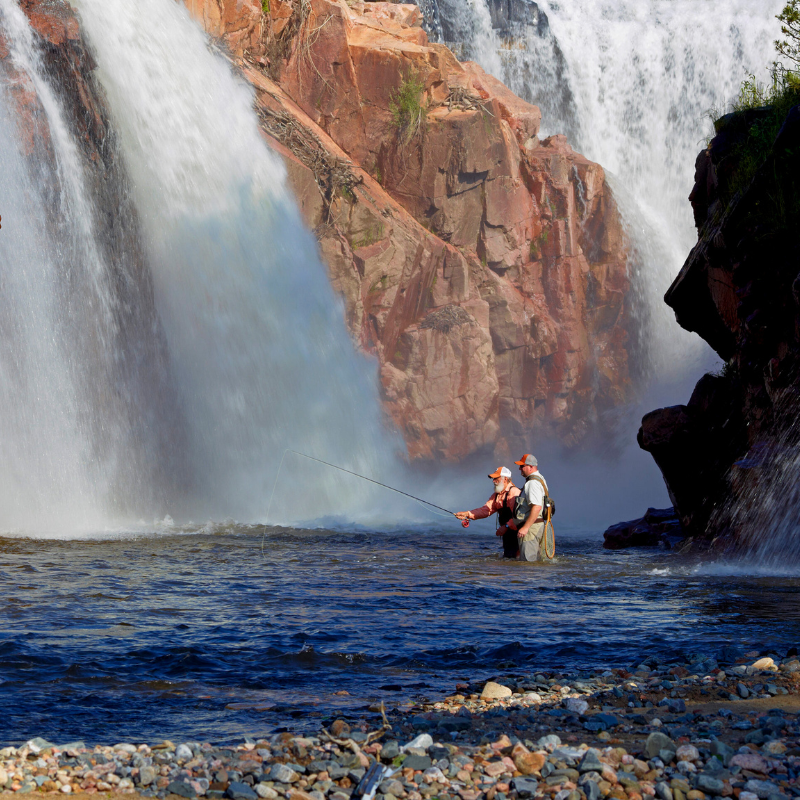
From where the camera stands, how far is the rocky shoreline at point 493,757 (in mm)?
3322

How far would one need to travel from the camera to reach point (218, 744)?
4121 millimetres

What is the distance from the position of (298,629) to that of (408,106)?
25.2 m

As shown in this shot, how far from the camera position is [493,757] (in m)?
3.68

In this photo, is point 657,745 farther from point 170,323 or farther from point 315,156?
point 315,156

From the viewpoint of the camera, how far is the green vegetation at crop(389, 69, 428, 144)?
2897 centimetres

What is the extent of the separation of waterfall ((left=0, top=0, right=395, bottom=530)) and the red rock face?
1.78m

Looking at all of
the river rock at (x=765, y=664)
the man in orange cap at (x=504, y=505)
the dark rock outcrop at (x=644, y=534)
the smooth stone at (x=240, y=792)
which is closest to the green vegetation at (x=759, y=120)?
the dark rock outcrop at (x=644, y=534)

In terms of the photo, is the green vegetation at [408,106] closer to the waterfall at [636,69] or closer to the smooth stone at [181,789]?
the waterfall at [636,69]

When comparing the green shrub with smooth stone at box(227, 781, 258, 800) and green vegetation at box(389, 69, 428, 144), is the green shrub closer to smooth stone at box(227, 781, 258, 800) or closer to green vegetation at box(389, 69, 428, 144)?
smooth stone at box(227, 781, 258, 800)

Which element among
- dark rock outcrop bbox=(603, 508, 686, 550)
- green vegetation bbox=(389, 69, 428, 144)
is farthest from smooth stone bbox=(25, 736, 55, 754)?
green vegetation bbox=(389, 69, 428, 144)

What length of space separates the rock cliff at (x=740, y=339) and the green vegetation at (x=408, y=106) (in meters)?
15.1

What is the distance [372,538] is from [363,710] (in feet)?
37.1

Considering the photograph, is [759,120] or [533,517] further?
[759,120]

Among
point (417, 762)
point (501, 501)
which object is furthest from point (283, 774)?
point (501, 501)
